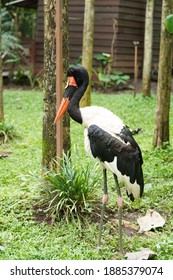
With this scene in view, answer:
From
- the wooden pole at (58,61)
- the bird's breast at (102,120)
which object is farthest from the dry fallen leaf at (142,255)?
the wooden pole at (58,61)

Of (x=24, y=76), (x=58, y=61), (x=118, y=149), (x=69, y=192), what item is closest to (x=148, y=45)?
(x=24, y=76)

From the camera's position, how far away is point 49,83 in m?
6.01

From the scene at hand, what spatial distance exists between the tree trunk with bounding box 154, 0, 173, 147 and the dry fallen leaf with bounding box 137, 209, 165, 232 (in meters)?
3.05

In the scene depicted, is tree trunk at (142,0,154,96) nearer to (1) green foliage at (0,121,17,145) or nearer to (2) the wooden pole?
(1) green foliage at (0,121,17,145)

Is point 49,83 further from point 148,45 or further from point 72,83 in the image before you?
point 148,45

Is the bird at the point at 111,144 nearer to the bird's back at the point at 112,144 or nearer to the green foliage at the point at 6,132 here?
the bird's back at the point at 112,144

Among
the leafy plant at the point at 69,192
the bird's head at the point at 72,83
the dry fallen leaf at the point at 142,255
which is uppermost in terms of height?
the bird's head at the point at 72,83

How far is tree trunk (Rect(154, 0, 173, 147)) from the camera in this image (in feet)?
27.2

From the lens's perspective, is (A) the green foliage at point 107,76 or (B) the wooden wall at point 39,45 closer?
(A) the green foliage at point 107,76

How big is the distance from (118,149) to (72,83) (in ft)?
2.65

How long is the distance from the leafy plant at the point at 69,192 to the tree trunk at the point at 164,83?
3.05 metres

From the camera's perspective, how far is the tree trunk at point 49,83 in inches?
234

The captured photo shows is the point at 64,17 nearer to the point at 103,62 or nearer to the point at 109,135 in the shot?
the point at 109,135

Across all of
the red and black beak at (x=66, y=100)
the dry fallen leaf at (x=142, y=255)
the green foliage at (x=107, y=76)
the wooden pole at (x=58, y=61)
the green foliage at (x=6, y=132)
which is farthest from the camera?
the green foliage at (x=107, y=76)
